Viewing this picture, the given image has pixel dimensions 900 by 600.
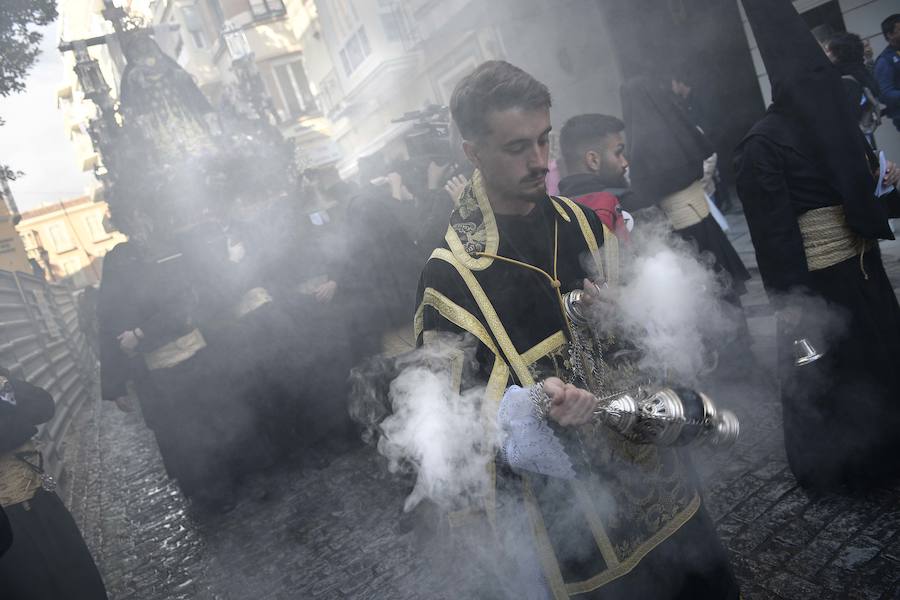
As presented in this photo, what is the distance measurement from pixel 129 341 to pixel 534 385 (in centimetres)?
493

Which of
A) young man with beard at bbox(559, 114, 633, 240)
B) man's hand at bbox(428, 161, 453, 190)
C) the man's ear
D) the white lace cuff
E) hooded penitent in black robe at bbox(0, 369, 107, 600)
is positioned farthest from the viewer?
Result: man's hand at bbox(428, 161, 453, 190)

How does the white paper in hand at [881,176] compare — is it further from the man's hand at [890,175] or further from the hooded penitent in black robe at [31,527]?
the hooded penitent in black robe at [31,527]

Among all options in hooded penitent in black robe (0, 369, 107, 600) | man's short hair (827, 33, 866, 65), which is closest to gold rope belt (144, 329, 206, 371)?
hooded penitent in black robe (0, 369, 107, 600)

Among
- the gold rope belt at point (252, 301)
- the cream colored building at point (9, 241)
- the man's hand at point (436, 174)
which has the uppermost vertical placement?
the cream colored building at point (9, 241)

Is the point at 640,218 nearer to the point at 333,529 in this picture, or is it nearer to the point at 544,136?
the point at 544,136

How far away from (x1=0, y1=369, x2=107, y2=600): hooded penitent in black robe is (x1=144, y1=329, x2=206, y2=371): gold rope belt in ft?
5.92

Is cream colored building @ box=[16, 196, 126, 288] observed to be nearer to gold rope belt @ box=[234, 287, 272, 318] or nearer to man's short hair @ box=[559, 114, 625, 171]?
gold rope belt @ box=[234, 287, 272, 318]

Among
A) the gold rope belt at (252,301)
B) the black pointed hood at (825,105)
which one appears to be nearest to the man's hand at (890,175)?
the black pointed hood at (825,105)

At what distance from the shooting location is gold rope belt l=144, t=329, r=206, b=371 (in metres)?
5.66

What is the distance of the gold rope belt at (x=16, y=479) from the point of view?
352 cm

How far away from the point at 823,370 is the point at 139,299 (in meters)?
5.65

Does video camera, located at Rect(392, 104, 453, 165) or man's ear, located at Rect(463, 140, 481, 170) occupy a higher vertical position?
video camera, located at Rect(392, 104, 453, 165)

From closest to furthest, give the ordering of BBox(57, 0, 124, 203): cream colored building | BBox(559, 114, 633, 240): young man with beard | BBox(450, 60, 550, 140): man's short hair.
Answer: BBox(450, 60, 550, 140): man's short hair → BBox(559, 114, 633, 240): young man with beard → BBox(57, 0, 124, 203): cream colored building

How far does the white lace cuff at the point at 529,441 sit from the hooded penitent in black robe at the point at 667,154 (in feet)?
9.60
